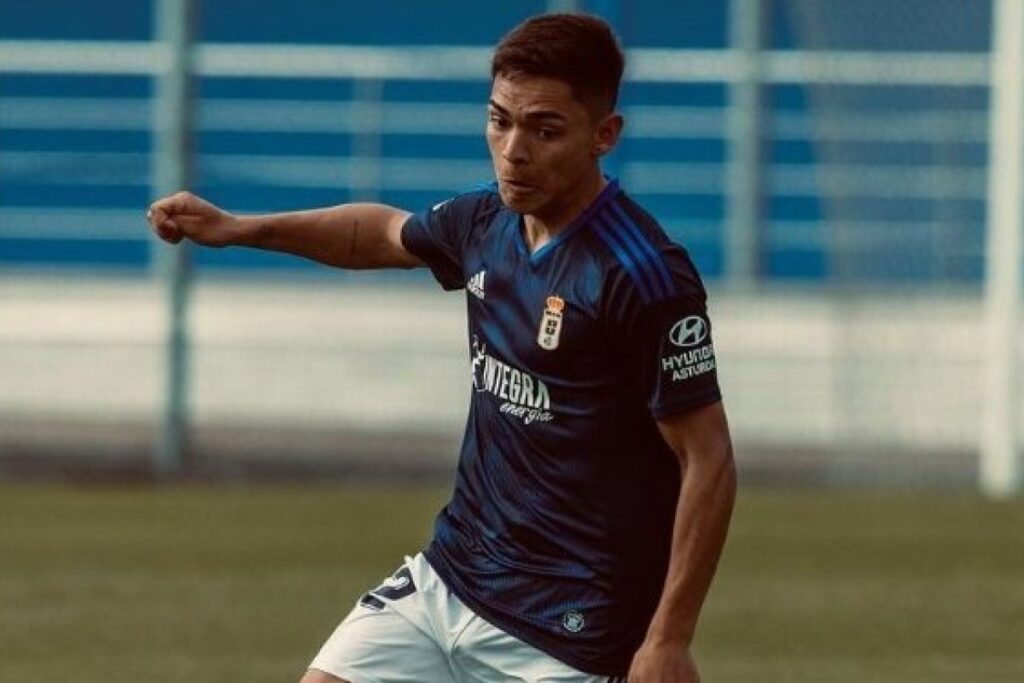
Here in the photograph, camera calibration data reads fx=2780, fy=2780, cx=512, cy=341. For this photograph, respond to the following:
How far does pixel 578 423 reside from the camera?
17.4 ft

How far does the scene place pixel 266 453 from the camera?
50.1 feet

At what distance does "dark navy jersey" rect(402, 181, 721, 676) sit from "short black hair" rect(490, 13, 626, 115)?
0.22 m

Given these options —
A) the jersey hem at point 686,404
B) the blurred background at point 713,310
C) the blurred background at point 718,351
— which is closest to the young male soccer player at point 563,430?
the jersey hem at point 686,404

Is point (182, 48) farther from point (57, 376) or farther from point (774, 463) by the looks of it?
point (774, 463)

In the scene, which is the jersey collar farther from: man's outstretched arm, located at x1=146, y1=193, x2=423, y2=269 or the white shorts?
the white shorts

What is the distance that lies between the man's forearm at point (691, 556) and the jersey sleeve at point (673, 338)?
17 cm

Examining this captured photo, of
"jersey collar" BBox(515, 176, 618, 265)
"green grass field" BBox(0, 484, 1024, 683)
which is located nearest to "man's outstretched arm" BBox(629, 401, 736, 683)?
"jersey collar" BBox(515, 176, 618, 265)

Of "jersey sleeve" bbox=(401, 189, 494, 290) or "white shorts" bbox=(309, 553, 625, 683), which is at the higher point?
"jersey sleeve" bbox=(401, 189, 494, 290)

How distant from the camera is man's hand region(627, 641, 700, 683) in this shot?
4980mm

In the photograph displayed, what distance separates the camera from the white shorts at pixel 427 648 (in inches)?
213

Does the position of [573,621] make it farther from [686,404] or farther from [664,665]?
[686,404]

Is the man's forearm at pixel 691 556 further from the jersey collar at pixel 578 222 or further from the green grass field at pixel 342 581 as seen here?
the green grass field at pixel 342 581

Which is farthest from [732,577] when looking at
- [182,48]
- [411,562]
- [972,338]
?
[411,562]

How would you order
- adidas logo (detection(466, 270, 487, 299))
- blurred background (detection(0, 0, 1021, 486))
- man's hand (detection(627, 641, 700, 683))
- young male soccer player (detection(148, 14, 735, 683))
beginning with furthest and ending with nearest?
blurred background (detection(0, 0, 1021, 486)) < adidas logo (detection(466, 270, 487, 299)) < young male soccer player (detection(148, 14, 735, 683)) < man's hand (detection(627, 641, 700, 683))
